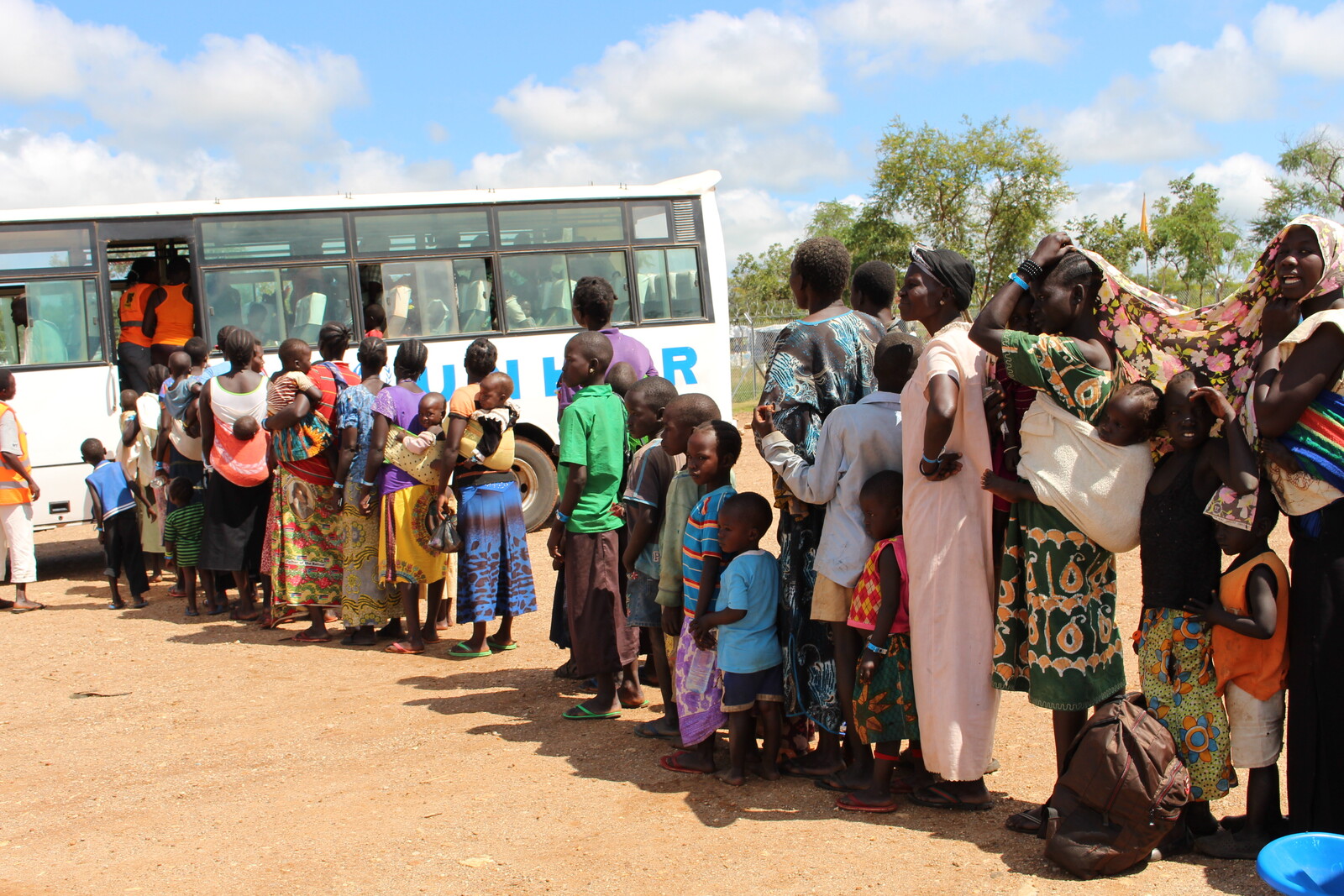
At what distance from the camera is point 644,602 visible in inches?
177

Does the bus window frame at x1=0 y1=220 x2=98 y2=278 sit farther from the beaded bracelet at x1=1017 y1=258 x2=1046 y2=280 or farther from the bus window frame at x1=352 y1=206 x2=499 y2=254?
the beaded bracelet at x1=1017 y1=258 x2=1046 y2=280

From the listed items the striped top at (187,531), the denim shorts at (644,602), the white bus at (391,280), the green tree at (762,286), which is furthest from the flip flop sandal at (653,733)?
the green tree at (762,286)

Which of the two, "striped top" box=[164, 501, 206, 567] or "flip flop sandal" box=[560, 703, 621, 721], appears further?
"striped top" box=[164, 501, 206, 567]

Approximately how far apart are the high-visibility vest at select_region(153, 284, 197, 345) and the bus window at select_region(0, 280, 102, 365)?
0.46 m

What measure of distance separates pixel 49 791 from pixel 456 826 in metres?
1.79

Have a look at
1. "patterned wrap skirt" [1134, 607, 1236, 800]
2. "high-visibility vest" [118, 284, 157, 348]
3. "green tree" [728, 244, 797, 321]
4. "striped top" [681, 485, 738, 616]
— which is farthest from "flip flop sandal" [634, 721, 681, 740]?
"green tree" [728, 244, 797, 321]

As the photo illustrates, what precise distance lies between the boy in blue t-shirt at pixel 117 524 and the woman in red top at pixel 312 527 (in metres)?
1.79

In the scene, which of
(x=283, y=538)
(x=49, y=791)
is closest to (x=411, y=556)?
(x=283, y=538)

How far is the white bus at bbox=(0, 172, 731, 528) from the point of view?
8.98 m

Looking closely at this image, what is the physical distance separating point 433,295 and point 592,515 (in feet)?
19.4

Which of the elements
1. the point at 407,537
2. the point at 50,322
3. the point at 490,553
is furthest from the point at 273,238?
the point at 490,553

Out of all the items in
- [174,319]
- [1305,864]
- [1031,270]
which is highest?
[174,319]

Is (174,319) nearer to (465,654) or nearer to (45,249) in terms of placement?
(45,249)

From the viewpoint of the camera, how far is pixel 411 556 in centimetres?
604
